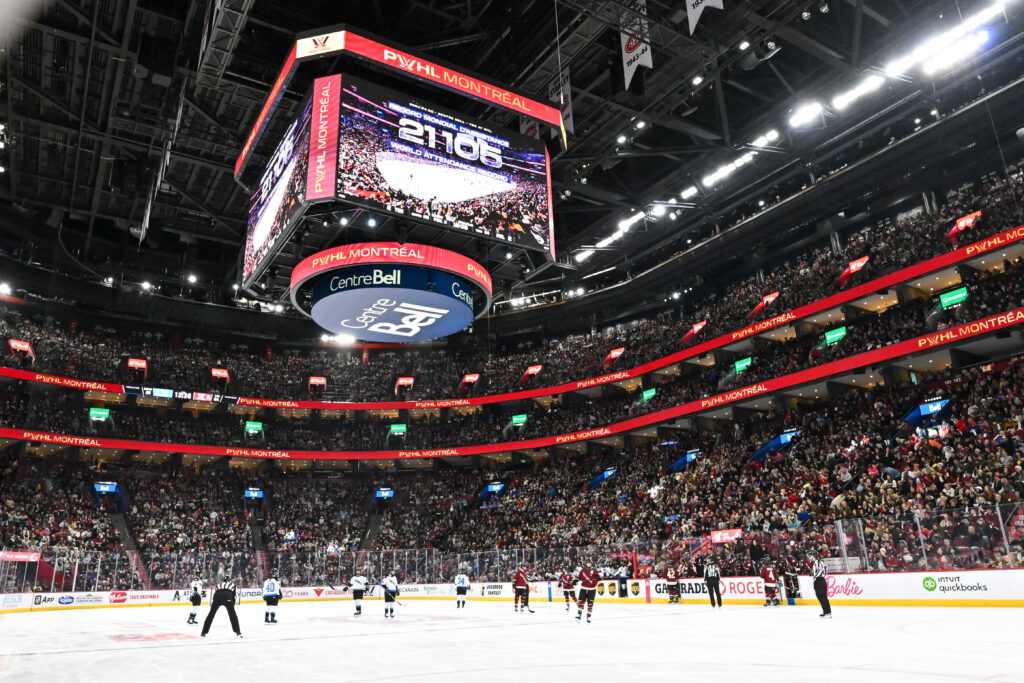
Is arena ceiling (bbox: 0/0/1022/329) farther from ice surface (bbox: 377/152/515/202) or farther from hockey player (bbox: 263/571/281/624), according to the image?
hockey player (bbox: 263/571/281/624)

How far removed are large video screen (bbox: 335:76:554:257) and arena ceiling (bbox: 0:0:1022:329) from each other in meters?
2.08

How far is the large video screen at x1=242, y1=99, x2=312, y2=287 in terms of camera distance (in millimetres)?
17766

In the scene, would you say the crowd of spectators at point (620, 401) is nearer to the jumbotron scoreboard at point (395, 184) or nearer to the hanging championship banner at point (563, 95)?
the hanging championship banner at point (563, 95)

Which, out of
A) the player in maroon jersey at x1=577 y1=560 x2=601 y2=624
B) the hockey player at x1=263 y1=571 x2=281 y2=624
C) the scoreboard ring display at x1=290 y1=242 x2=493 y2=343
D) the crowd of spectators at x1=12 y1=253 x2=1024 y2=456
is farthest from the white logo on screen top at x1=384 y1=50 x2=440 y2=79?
the crowd of spectators at x1=12 y1=253 x2=1024 y2=456

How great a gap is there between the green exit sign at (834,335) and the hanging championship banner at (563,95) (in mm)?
19837

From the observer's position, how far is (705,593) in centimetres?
2559

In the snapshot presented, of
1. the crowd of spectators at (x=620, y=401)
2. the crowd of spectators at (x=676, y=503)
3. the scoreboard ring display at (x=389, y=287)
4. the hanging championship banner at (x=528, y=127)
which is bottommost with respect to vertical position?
the crowd of spectators at (x=676, y=503)

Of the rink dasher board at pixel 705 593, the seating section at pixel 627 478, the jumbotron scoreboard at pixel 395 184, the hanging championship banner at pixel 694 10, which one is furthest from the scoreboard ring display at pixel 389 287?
the rink dasher board at pixel 705 593

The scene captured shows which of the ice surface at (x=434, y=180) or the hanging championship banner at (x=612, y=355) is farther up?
the hanging championship banner at (x=612, y=355)

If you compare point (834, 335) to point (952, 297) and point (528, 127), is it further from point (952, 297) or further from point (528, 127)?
point (528, 127)

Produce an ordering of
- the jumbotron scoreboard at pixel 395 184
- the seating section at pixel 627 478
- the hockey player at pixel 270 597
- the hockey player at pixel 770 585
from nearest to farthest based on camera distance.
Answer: the jumbotron scoreboard at pixel 395 184 < the hockey player at pixel 270 597 < the hockey player at pixel 770 585 < the seating section at pixel 627 478

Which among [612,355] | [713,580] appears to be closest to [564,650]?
[713,580]

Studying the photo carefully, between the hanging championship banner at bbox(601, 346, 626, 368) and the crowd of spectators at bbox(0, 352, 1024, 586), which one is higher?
→ the hanging championship banner at bbox(601, 346, 626, 368)

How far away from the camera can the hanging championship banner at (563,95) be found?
2123 cm
